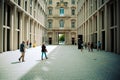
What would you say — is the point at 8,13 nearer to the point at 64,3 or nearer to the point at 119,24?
the point at 119,24

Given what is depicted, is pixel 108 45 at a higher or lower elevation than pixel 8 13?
lower

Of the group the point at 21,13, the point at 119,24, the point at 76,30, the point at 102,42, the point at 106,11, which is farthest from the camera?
the point at 76,30

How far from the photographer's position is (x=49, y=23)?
225 feet

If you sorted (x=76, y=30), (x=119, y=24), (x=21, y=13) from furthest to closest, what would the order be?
(x=76, y=30) → (x=21, y=13) → (x=119, y=24)

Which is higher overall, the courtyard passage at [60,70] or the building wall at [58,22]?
the building wall at [58,22]

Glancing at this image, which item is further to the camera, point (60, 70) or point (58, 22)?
point (58, 22)

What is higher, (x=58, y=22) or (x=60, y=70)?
(x=58, y=22)

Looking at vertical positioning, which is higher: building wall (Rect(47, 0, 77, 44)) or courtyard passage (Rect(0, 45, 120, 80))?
building wall (Rect(47, 0, 77, 44))

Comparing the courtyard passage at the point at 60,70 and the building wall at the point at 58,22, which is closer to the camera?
the courtyard passage at the point at 60,70

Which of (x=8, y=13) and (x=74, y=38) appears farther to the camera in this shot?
(x=74, y=38)

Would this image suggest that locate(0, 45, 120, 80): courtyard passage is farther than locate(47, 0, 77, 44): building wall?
No

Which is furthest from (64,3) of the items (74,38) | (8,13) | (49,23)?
(8,13)

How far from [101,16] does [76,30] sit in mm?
38347

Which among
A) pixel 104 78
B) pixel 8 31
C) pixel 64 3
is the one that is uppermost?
pixel 64 3
